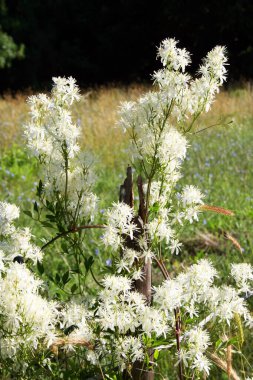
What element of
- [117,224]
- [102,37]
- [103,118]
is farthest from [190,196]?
[102,37]

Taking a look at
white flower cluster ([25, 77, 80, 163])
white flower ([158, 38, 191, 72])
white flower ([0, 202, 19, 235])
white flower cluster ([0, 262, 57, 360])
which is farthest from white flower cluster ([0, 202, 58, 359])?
white flower ([158, 38, 191, 72])

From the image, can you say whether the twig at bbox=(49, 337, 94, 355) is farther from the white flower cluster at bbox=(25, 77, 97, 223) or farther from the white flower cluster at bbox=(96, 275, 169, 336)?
the white flower cluster at bbox=(25, 77, 97, 223)

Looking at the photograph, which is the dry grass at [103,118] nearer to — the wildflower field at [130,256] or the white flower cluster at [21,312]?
the wildflower field at [130,256]

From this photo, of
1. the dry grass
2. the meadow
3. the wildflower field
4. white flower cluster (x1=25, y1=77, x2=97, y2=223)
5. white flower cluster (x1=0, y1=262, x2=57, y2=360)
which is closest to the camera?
white flower cluster (x1=0, y1=262, x2=57, y2=360)

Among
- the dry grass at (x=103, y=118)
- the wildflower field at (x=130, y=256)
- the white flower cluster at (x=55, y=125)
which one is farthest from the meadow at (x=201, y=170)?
the white flower cluster at (x=55, y=125)

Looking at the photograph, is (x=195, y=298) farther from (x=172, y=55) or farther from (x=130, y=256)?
(x=172, y=55)

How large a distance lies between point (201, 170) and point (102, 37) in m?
16.6

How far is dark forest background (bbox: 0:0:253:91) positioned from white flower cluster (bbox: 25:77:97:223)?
1991 cm

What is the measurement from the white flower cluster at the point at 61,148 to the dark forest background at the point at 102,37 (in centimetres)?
1991

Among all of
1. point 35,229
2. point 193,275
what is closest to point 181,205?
point 193,275

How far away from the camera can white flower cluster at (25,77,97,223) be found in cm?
224

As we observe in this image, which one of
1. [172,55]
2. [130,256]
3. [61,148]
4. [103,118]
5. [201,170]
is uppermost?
[103,118]

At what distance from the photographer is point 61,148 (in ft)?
7.54

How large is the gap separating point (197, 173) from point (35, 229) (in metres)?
2.18
